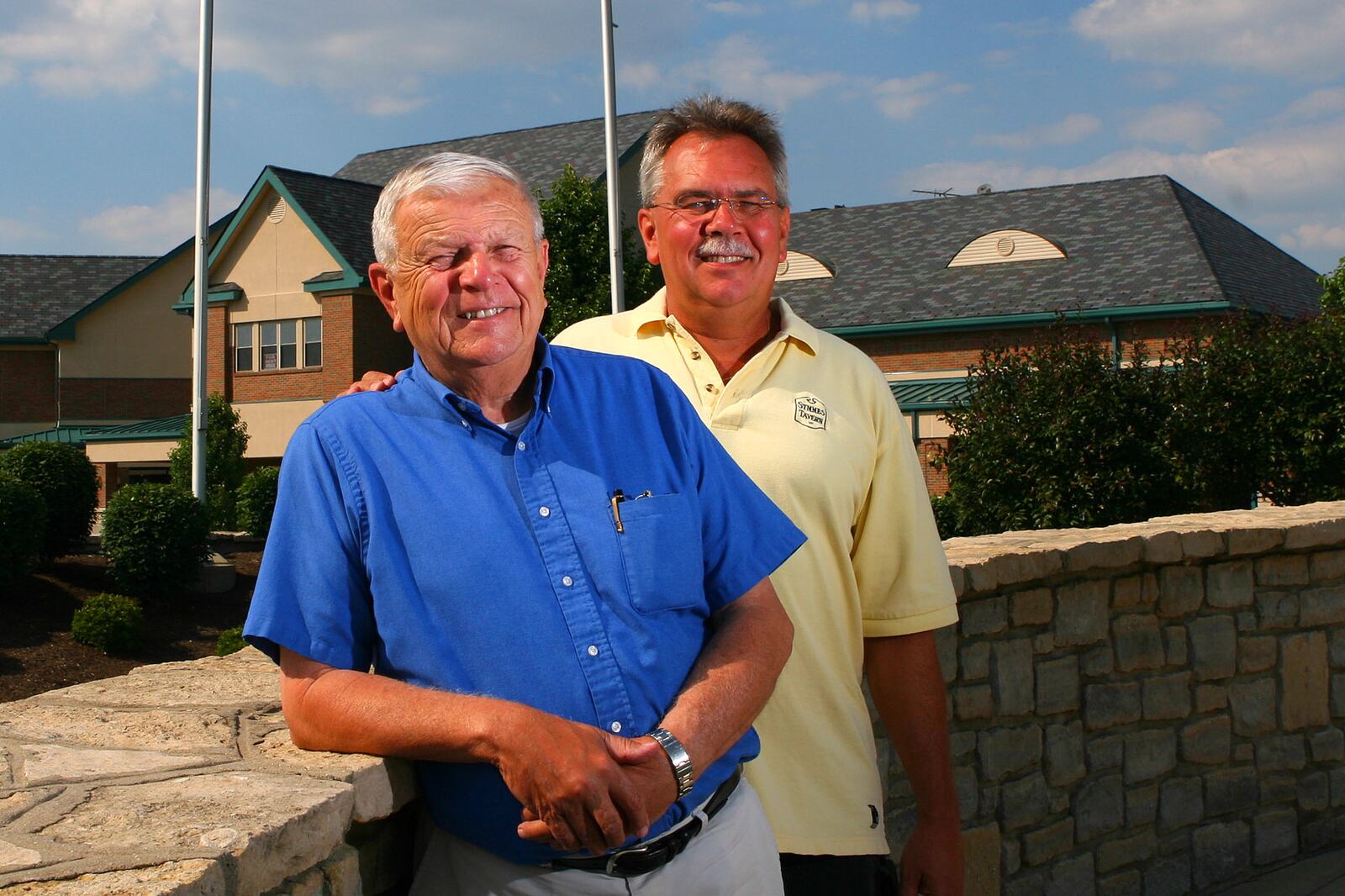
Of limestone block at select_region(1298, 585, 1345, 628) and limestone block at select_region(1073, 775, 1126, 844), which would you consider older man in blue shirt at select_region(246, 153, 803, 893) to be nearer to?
limestone block at select_region(1073, 775, 1126, 844)

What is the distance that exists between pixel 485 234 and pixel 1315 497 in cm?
1278

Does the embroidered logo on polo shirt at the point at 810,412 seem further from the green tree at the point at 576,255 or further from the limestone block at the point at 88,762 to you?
the green tree at the point at 576,255

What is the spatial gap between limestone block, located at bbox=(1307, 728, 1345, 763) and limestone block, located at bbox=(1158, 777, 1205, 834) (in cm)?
78

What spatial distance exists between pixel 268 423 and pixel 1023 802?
2891 centimetres

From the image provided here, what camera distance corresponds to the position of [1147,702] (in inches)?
207

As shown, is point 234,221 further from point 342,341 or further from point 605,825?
point 605,825

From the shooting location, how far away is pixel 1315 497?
13.0 m

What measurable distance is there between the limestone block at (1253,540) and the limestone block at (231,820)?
447cm

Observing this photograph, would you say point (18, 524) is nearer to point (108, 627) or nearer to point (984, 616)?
point (108, 627)

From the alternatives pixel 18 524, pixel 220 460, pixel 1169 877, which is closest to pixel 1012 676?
pixel 1169 877

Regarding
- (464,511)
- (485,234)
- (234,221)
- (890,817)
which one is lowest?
(890,817)

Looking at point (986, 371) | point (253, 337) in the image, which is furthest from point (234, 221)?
point (986, 371)

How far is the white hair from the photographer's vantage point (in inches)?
85.4

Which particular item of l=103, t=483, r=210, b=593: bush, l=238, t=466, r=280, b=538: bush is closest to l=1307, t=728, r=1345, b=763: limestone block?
l=103, t=483, r=210, b=593: bush
